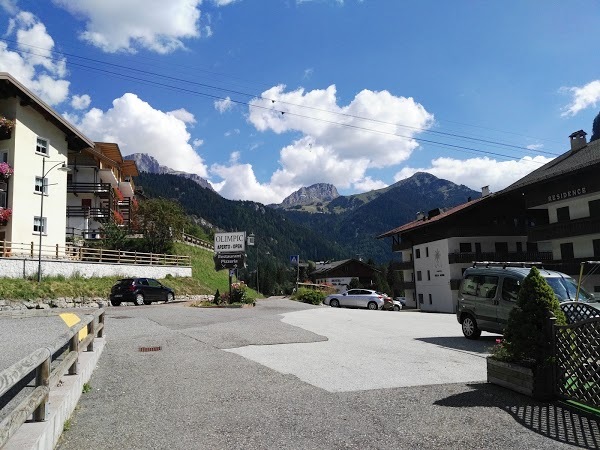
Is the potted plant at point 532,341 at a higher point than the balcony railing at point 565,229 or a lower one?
lower

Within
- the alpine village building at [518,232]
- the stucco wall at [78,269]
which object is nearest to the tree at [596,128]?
the alpine village building at [518,232]

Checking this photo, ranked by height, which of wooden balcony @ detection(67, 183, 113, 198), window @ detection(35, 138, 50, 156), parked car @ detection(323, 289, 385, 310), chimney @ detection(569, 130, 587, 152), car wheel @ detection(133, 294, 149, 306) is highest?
chimney @ detection(569, 130, 587, 152)

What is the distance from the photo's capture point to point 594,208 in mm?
34375

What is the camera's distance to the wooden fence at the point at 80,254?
2844cm

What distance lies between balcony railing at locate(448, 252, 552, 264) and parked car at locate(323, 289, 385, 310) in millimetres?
14665

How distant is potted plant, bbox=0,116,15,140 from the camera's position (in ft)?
102

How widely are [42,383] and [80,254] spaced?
104 feet

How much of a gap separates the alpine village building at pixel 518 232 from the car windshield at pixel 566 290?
20.3m

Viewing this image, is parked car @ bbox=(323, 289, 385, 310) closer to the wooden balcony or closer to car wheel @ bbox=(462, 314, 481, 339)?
car wheel @ bbox=(462, 314, 481, 339)

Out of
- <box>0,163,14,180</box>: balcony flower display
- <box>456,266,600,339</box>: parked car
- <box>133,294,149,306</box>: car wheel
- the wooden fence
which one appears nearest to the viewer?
<box>456,266,600,339</box>: parked car

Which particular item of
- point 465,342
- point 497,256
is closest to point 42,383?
point 465,342

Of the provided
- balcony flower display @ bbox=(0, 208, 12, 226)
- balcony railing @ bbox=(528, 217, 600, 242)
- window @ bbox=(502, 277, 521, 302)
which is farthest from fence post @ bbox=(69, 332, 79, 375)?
balcony railing @ bbox=(528, 217, 600, 242)

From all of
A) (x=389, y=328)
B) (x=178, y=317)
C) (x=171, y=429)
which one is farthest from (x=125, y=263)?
(x=171, y=429)

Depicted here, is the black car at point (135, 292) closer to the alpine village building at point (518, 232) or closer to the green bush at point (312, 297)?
the green bush at point (312, 297)
